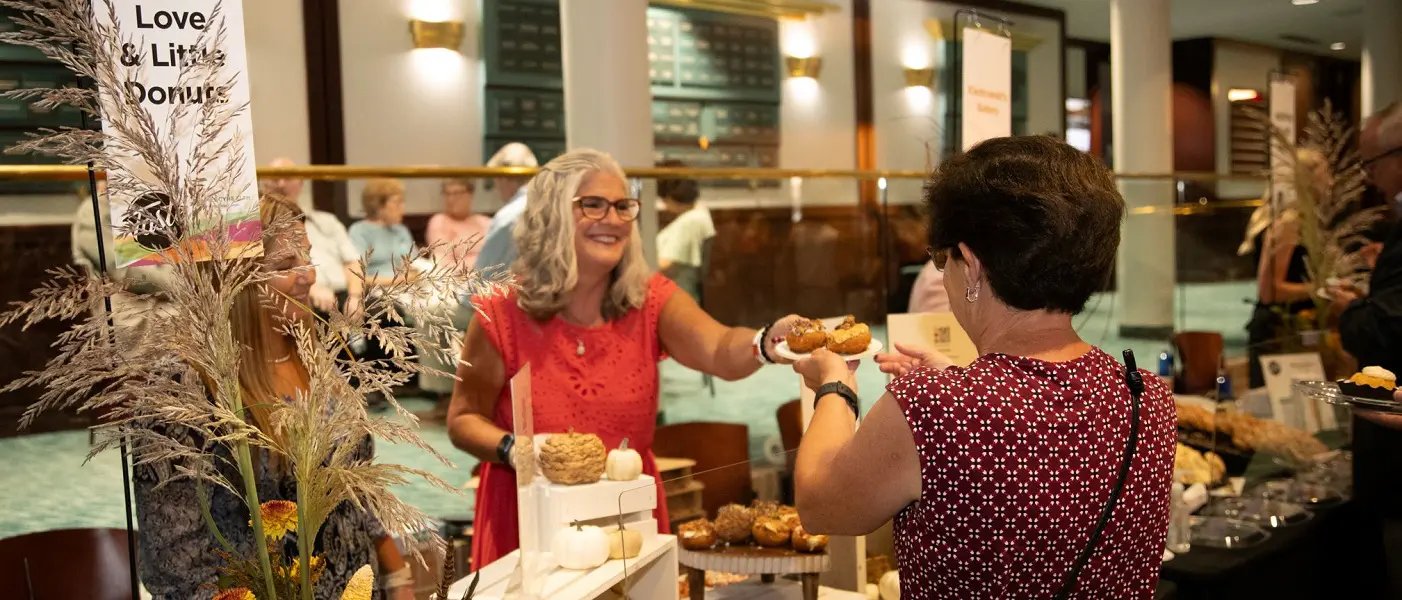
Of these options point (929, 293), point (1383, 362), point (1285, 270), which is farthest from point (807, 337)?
point (1285, 270)

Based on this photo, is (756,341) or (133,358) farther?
(756,341)

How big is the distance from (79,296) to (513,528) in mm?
1439

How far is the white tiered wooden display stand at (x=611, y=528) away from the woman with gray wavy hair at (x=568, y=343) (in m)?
0.66

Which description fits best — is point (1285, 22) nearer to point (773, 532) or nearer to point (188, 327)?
point (773, 532)

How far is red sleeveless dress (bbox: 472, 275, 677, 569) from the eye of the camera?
8.14 feet

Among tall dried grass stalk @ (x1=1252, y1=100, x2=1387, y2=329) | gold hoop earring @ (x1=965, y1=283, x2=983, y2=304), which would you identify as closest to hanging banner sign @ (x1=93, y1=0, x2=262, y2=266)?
gold hoop earring @ (x1=965, y1=283, x2=983, y2=304)

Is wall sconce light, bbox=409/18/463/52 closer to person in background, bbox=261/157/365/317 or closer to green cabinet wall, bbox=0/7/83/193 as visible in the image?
person in background, bbox=261/157/365/317

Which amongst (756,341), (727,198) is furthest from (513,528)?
(727,198)

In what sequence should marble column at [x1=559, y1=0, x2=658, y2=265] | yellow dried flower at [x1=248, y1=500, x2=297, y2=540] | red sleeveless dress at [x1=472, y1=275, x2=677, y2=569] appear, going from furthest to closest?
marble column at [x1=559, y1=0, x2=658, y2=265]
red sleeveless dress at [x1=472, y1=275, x2=677, y2=569]
yellow dried flower at [x1=248, y1=500, x2=297, y2=540]

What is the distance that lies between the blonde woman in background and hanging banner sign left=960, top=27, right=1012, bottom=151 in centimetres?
183

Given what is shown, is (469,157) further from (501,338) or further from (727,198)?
(501,338)

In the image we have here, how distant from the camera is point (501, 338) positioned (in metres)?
2.52

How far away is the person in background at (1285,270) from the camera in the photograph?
474 centimetres

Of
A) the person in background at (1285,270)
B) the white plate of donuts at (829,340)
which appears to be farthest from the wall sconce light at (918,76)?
the white plate of donuts at (829,340)
